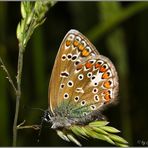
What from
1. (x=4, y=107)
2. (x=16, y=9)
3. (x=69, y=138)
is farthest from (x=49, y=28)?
(x=69, y=138)

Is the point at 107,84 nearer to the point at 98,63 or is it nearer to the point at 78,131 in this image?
the point at 98,63

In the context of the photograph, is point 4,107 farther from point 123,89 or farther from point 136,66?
point 136,66

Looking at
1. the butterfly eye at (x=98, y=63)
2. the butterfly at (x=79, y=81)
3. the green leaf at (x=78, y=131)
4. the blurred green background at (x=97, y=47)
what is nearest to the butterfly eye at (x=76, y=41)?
the butterfly at (x=79, y=81)

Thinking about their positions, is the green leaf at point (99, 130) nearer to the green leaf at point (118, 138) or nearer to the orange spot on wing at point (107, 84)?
the green leaf at point (118, 138)

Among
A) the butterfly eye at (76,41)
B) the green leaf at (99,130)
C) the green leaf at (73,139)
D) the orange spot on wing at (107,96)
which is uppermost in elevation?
the butterfly eye at (76,41)

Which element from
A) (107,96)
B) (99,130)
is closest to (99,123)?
(99,130)

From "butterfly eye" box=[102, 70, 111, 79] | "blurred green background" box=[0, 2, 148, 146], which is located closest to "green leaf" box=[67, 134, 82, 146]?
"butterfly eye" box=[102, 70, 111, 79]
